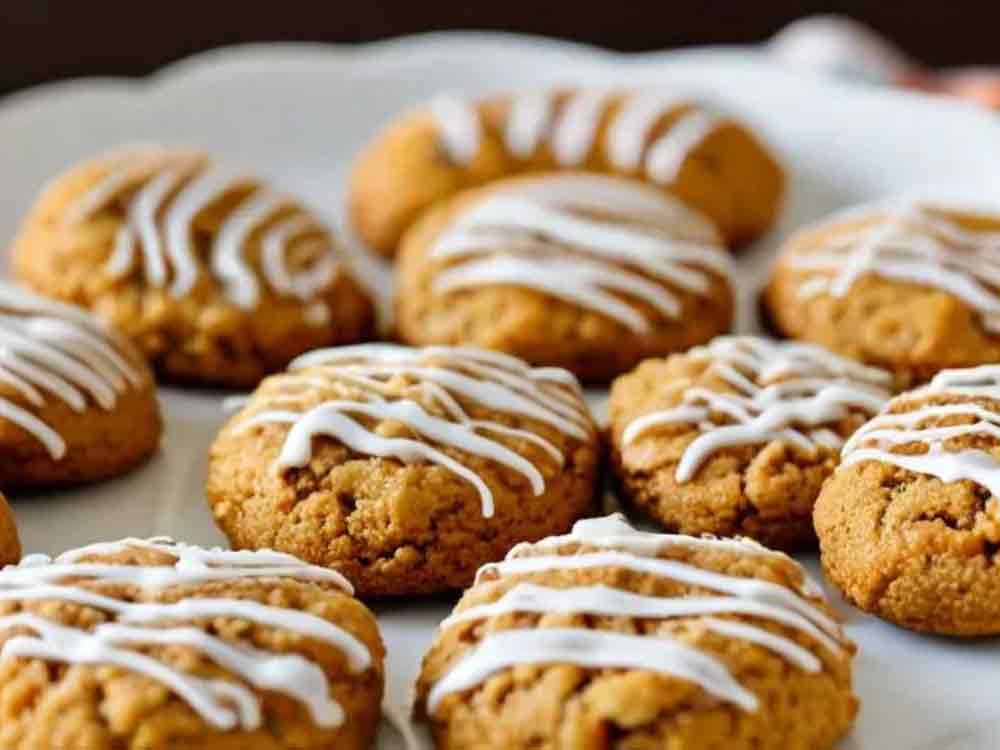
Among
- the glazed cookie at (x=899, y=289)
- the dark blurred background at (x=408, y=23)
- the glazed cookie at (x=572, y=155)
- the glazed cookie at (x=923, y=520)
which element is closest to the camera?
the glazed cookie at (x=923, y=520)

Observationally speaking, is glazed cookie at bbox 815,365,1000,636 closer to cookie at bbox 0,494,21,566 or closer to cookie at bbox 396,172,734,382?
cookie at bbox 396,172,734,382

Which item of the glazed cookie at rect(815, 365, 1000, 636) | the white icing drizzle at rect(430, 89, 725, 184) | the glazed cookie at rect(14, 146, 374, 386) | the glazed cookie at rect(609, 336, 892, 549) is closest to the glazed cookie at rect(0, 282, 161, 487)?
the glazed cookie at rect(14, 146, 374, 386)

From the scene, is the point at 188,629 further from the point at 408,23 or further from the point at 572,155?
the point at 408,23

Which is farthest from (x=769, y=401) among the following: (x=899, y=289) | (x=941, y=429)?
(x=899, y=289)

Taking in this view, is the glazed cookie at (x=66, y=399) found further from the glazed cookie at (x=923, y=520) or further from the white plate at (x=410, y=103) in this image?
the glazed cookie at (x=923, y=520)

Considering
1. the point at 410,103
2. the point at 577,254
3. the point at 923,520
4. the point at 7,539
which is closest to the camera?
the point at 923,520

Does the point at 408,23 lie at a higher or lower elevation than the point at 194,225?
lower

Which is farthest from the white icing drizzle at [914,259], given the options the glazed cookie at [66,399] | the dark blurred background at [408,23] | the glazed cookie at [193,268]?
the dark blurred background at [408,23]
